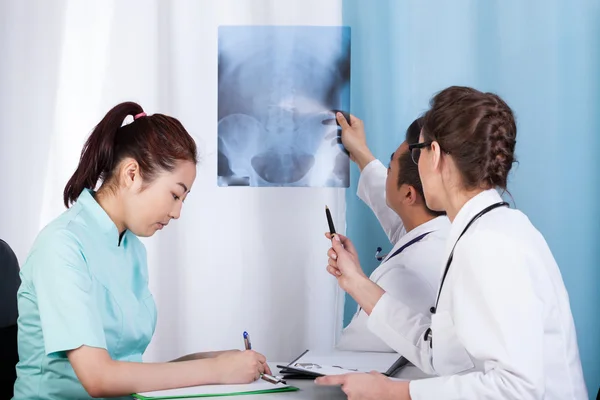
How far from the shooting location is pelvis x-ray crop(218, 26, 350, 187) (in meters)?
2.12

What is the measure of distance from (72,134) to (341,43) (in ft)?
3.10

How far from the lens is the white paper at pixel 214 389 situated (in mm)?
1206

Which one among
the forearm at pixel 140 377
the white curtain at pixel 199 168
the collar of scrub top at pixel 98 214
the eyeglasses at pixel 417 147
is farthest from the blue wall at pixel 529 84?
the forearm at pixel 140 377

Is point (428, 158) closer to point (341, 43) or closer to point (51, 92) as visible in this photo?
point (341, 43)

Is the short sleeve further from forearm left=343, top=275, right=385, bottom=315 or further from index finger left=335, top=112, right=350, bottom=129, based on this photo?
index finger left=335, top=112, right=350, bottom=129

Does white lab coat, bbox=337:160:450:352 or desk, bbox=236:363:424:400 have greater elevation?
white lab coat, bbox=337:160:450:352

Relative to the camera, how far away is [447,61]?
7.10ft

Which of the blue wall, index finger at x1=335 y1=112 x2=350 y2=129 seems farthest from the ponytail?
the blue wall

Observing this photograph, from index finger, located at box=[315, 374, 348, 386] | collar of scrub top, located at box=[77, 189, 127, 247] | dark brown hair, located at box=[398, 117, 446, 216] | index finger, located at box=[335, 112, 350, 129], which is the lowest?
index finger, located at box=[315, 374, 348, 386]

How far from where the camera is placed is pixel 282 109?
2131mm

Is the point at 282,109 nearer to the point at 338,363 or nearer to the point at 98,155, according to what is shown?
the point at 98,155

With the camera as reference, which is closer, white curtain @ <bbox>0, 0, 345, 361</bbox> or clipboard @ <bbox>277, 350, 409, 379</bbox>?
clipboard @ <bbox>277, 350, 409, 379</bbox>

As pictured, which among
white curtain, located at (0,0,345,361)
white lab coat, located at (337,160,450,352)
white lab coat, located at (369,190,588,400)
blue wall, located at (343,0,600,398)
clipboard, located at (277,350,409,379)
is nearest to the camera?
white lab coat, located at (369,190,588,400)

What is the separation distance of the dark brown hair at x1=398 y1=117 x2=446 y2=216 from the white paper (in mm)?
717
